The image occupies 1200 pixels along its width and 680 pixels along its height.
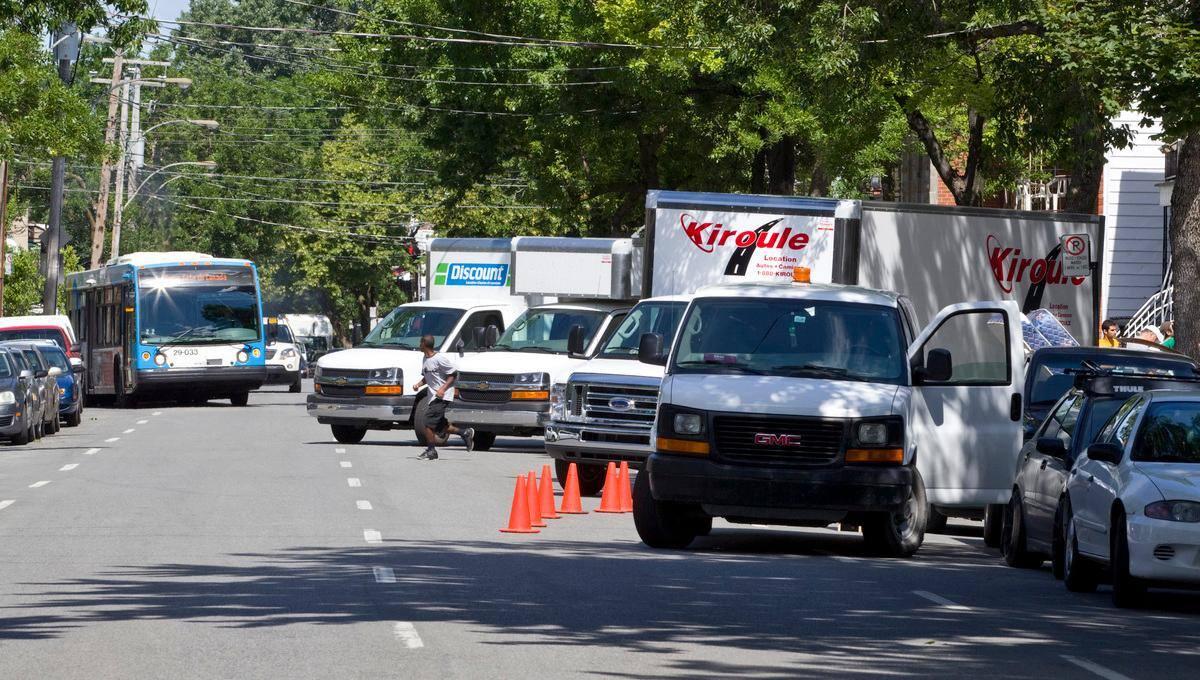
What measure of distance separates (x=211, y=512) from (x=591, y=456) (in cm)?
455

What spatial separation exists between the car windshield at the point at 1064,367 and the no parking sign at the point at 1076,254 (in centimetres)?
498

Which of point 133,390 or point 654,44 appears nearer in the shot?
point 654,44

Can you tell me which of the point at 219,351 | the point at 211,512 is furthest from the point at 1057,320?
the point at 219,351

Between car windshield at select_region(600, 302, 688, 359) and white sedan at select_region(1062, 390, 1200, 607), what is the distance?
810 cm

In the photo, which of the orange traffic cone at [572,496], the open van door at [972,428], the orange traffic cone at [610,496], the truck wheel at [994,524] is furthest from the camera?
the orange traffic cone at [610,496]

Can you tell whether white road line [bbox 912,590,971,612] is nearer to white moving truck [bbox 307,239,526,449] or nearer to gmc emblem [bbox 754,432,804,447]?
gmc emblem [bbox 754,432,804,447]

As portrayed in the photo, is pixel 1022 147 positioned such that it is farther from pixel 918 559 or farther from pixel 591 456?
pixel 918 559

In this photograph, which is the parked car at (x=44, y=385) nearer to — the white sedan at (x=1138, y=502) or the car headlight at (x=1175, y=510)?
the white sedan at (x=1138, y=502)

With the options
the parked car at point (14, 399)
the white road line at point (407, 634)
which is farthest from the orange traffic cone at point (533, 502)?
the parked car at point (14, 399)

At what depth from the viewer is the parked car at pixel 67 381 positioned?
37688mm

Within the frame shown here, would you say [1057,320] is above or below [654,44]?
below

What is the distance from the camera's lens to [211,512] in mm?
19266

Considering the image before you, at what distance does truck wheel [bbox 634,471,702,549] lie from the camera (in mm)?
16281

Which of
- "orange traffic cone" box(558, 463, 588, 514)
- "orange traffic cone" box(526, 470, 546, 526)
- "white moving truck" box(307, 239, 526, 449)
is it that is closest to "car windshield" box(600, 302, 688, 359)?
"orange traffic cone" box(558, 463, 588, 514)
